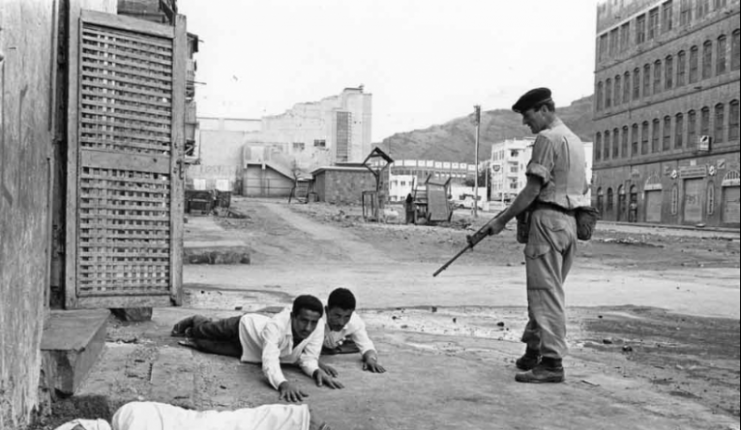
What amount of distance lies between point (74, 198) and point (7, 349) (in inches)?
91.2

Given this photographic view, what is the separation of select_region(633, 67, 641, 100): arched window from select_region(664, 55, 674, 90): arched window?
3091mm

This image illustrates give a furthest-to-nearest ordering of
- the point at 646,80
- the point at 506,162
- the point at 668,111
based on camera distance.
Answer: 1. the point at 506,162
2. the point at 646,80
3. the point at 668,111

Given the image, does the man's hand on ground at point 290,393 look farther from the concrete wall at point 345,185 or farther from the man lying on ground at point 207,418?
the concrete wall at point 345,185

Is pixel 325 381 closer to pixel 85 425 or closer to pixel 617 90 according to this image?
pixel 85 425

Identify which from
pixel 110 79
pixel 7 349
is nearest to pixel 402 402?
pixel 7 349

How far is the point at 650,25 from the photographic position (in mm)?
43188

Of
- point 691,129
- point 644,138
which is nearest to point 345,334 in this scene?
point 691,129

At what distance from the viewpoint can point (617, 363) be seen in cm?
541

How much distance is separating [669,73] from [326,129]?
2941cm

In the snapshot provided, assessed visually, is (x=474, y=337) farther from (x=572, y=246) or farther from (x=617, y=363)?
(x=572, y=246)

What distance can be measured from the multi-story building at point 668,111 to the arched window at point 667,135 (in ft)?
0.20

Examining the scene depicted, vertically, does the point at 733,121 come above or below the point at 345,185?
above

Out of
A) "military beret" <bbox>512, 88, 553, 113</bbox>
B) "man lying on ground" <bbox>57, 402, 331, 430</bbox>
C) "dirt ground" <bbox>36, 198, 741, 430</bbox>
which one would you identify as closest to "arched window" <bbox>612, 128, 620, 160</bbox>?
"dirt ground" <bbox>36, 198, 741, 430</bbox>

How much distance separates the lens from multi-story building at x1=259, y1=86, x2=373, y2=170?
60.8 meters
